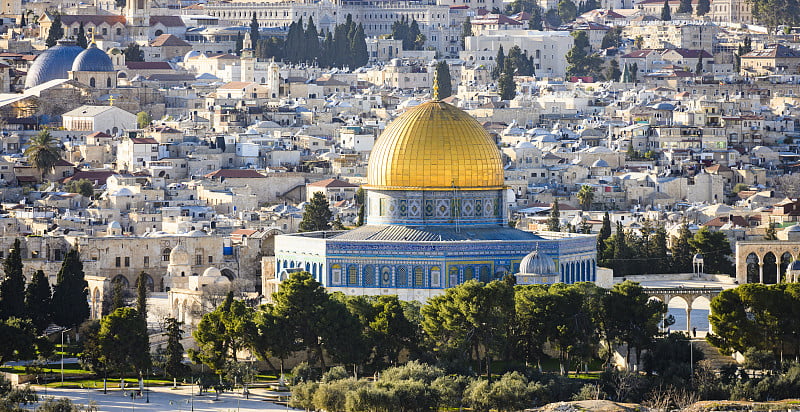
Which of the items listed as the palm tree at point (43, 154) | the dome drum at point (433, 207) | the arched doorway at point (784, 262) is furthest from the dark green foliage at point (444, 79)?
the dome drum at point (433, 207)

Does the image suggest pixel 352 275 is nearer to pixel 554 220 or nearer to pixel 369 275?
pixel 369 275

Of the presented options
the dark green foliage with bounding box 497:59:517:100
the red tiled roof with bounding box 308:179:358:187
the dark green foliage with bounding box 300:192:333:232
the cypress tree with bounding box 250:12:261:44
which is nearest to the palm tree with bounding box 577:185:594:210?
the red tiled roof with bounding box 308:179:358:187

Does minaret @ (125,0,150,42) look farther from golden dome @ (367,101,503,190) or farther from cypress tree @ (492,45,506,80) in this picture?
golden dome @ (367,101,503,190)

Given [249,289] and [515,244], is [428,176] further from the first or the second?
[249,289]

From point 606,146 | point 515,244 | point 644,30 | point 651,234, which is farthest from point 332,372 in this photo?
point 644,30

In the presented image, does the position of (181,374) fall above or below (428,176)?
below

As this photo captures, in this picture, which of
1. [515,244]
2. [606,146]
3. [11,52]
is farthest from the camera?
[11,52]

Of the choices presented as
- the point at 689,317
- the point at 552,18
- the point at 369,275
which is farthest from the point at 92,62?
the point at 689,317
